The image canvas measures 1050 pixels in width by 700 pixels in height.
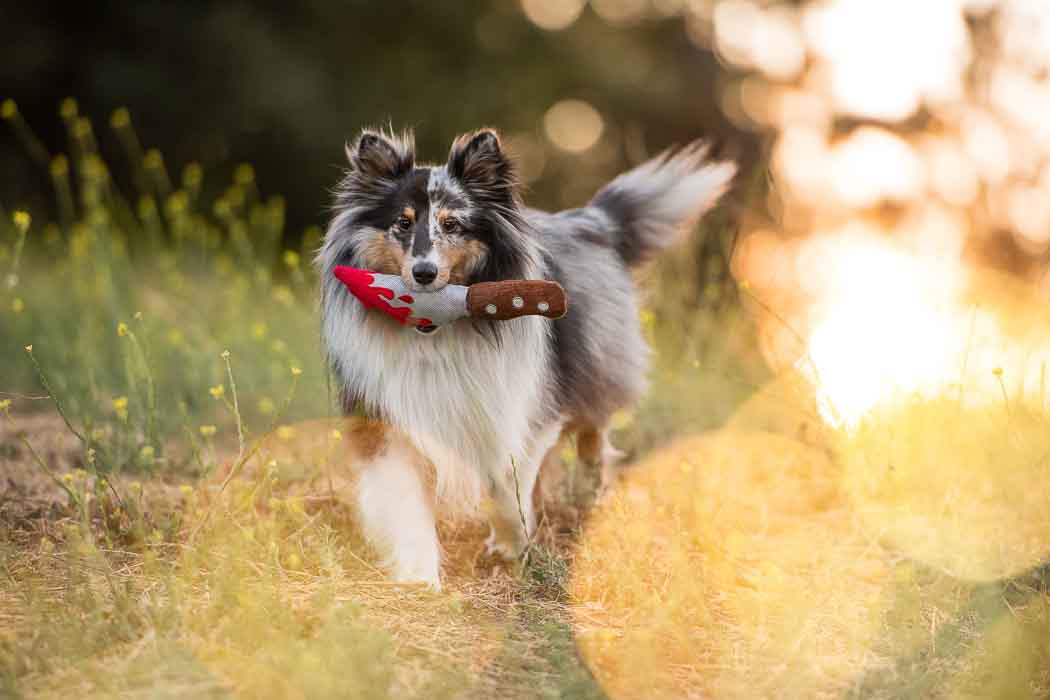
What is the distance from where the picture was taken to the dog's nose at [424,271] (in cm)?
307

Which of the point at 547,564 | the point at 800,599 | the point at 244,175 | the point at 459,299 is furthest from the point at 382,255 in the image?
the point at 244,175

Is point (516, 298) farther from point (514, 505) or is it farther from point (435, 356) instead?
point (514, 505)

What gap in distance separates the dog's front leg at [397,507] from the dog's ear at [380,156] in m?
0.88

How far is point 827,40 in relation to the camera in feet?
30.1

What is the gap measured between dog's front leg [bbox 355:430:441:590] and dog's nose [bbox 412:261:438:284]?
57cm

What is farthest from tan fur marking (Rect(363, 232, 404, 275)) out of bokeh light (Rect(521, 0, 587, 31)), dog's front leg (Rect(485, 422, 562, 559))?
bokeh light (Rect(521, 0, 587, 31))

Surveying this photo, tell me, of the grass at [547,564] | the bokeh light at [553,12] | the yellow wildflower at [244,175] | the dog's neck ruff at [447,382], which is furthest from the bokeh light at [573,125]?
the dog's neck ruff at [447,382]

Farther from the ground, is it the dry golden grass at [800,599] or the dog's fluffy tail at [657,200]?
the dog's fluffy tail at [657,200]

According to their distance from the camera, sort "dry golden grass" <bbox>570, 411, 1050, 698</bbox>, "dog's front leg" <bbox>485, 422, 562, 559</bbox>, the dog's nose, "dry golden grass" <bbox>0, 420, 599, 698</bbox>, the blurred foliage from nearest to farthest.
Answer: "dry golden grass" <bbox>0, 420, 599, 698</bbox> → "dry golden grass" <bbox>570, 411, 1050, 698</bbox> → the dog's nose → "dog's front leg" <bbox>485, 422, 562, 559</bbox> → the blurred foliage

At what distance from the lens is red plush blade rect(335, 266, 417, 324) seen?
3148 millimetres

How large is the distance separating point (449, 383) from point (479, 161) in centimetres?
75

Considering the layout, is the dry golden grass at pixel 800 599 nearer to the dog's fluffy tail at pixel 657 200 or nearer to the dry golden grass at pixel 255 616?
the dry golden grass at pixel 255 616

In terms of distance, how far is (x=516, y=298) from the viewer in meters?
3.14

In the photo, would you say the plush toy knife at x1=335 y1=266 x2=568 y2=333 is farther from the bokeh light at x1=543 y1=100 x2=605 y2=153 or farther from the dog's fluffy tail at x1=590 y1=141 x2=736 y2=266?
the bokeh light at x1=543 y1=100 x2=605 y2=153
